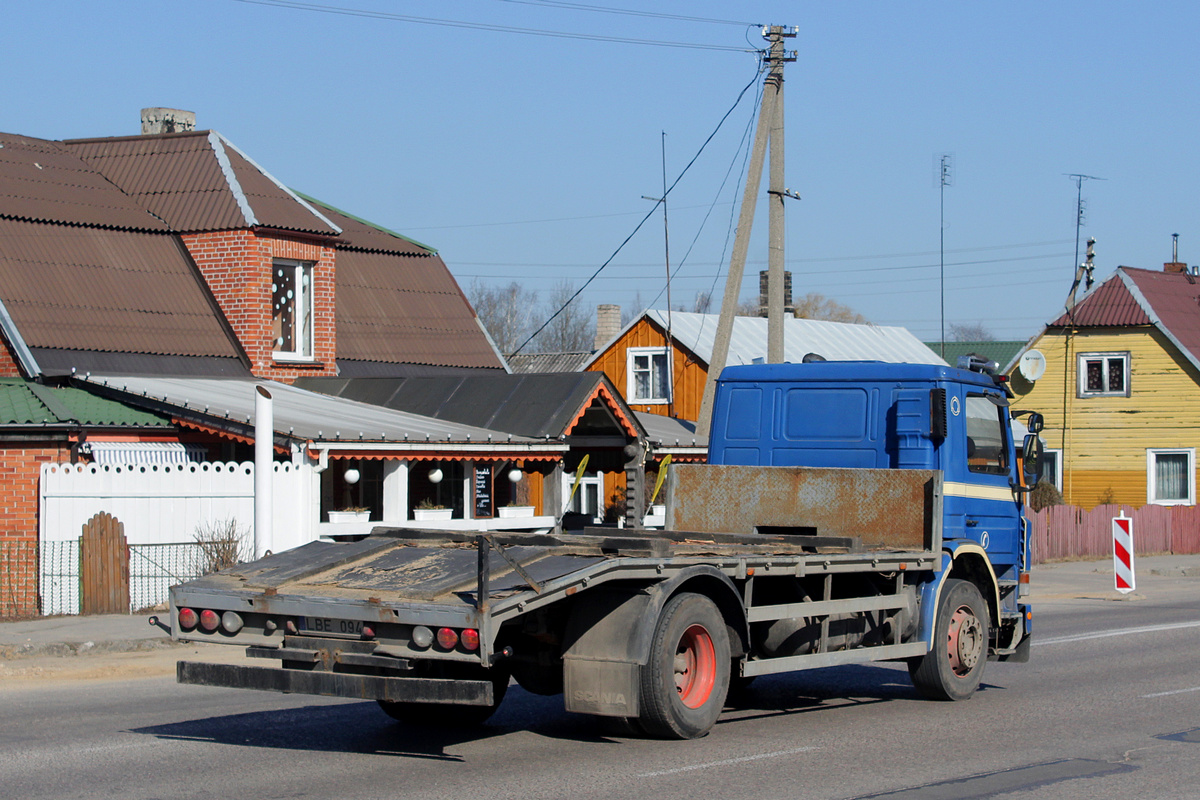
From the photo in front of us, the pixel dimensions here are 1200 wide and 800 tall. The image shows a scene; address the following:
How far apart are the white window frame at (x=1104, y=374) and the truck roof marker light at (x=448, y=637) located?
121 feet

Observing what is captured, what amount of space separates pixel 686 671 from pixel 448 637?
6.29ft

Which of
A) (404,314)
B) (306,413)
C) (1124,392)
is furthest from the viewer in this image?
(1124,392)

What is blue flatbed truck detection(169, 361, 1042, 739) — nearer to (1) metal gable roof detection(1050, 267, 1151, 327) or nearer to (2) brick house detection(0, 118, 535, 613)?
(2) brick house detection(0, 118, 535, 613)

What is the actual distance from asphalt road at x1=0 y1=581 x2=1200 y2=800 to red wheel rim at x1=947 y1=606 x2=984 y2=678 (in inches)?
13.6

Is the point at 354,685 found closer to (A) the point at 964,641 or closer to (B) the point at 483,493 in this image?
(A) the point at 964,641

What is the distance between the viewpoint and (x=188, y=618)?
28.0 feet

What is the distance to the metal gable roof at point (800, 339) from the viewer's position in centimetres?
4238

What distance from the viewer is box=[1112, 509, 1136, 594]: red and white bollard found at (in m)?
22.5

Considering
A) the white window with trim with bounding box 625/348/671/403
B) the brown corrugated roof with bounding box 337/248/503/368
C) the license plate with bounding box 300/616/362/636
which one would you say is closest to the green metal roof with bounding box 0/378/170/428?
the brown corrugated roof with bounding box 337/248/503/368

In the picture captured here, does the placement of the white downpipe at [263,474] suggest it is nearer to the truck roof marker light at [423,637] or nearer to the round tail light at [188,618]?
the round tail light at [188,618]

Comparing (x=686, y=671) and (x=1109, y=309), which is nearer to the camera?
(x=686, y=671)

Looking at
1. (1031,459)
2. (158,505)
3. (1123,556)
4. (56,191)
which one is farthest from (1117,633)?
(56,191)

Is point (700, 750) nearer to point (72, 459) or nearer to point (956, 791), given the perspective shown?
point (956, 791)

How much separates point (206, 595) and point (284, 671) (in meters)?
0.77
